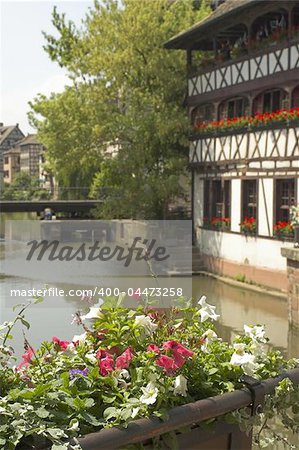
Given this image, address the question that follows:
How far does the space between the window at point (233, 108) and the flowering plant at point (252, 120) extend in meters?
0.40

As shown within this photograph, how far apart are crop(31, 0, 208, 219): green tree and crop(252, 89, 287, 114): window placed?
12.0ft

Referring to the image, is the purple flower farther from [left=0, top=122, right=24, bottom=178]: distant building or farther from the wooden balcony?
[left=0, top=122, right=24, bottom=178]: distant building

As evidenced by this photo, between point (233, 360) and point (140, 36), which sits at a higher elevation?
point (140, 36)

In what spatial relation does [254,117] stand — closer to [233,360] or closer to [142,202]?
[142,202]

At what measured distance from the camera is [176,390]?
246 cm

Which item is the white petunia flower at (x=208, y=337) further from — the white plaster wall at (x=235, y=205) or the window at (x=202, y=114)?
the window at (x=202, y=114)

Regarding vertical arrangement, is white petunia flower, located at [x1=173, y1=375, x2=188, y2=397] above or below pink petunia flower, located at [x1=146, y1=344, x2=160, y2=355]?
below

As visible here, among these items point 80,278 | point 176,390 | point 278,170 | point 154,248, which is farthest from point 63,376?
point 154,248

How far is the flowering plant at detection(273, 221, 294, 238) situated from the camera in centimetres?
1638

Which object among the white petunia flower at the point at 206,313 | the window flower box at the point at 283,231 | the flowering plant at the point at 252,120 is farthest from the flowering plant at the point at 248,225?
the white petunia flower at the point at 206,313

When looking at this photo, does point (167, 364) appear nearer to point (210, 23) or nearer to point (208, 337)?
point (208, 337)

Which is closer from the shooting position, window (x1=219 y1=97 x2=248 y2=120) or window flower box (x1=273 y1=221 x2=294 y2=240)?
window flower box (x1=273 y1=221 x2=294 y2=240)

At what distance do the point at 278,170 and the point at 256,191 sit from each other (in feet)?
4.47

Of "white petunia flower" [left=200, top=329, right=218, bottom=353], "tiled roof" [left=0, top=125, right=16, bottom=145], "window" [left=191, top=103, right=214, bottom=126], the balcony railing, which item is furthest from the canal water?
"tiled roof" [left=0, top=125, right=16, bottom=145]
